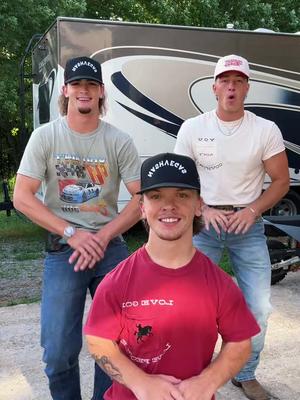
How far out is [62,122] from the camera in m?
2.82

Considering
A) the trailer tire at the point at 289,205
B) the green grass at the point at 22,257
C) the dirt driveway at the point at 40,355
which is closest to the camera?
the dirt driveway at the point at 40,355

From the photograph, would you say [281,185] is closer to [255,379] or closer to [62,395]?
[255,379]

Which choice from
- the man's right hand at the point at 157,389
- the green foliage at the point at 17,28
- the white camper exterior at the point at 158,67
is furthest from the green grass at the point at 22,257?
the green foliage at the point at 17,28

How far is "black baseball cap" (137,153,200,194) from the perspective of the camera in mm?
1892

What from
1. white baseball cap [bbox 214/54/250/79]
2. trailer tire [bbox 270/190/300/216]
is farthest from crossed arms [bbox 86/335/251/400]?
trailer tire [bbox 270/190/300/216]

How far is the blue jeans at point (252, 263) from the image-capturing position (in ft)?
10.6

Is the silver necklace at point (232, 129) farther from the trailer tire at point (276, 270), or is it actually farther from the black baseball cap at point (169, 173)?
the trailer tire at point (276, 270)

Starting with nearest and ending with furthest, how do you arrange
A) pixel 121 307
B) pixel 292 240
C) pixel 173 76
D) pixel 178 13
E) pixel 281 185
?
pixel 121 307, pixel 281 185, pixel 292 240, pixel 173 76, pixel 178 13

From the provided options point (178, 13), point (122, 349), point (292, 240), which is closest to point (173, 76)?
point (292, 240)

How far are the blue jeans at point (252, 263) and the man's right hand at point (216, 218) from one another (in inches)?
4.0

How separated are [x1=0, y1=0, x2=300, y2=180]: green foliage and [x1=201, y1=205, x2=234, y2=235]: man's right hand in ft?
36.0

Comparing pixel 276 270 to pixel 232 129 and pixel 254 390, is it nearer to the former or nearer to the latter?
pixel 254 390

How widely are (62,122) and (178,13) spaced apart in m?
14.0

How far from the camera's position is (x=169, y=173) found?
1897mm
